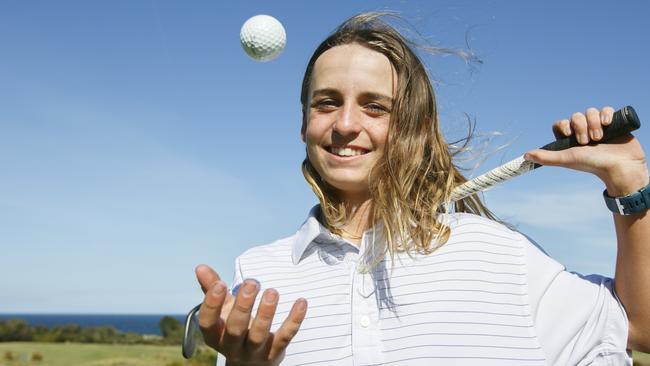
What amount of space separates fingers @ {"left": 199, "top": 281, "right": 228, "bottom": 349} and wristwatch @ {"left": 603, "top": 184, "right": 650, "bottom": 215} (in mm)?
1882

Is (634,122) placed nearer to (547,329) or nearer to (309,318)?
(547,329)

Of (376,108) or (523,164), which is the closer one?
(523,164)

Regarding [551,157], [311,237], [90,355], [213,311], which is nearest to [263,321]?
[213,311]

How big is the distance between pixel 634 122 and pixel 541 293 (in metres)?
0.90

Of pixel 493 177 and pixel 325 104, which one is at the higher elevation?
pixel 325 104

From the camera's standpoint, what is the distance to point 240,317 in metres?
2.21

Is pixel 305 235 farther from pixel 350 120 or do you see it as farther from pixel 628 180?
pixel 628 180

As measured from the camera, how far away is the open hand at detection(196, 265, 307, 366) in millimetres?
2182

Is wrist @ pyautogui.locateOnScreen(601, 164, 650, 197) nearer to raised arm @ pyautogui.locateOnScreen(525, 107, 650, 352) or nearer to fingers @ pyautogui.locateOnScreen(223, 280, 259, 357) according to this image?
raised arm @ pyautogui.locateOnScreen(525, 107, 650, 352)

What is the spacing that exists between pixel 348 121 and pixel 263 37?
1.89 meters

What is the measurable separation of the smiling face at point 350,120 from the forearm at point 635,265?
1282 millimetres

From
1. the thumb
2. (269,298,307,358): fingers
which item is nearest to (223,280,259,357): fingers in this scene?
(269,298,307,358): fingers

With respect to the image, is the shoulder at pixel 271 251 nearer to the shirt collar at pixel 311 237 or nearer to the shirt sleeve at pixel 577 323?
the shirt collar at pixel 311 237

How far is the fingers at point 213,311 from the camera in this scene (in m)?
2.22
